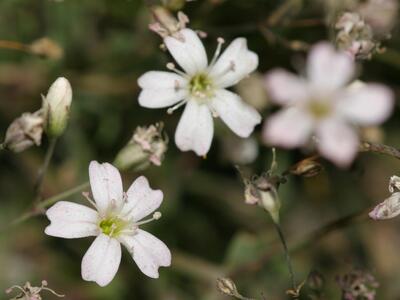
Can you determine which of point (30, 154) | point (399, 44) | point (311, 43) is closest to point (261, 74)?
point (311, 43)

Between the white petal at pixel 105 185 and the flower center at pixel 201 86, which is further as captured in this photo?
the flower center at pixel 201 86

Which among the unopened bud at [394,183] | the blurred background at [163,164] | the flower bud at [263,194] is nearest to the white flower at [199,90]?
the flower bud at [263,194]

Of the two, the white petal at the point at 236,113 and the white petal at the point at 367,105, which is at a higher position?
the white petal at the point at 367,105

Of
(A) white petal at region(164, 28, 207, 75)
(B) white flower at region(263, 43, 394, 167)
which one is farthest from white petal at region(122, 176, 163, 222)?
(B) white flower at region(263, 43, 394, 167)

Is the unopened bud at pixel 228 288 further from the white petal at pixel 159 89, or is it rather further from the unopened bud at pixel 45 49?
the unopened bud at pixel 45 49

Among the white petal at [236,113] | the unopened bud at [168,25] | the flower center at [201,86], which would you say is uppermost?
the unopened bud at [168,25]

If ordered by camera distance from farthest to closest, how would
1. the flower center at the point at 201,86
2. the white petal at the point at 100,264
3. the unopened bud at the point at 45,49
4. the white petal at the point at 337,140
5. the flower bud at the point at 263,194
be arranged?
the unopened bud at the point at 45,49 < the flower center at the point at 201,86 < the flower bud at the point at 263,194 < the white petal at the point at 100,264 < the white petal at the point at 337,140

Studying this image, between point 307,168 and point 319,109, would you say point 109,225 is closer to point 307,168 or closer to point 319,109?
point 307,168

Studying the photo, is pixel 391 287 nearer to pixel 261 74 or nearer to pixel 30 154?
pixel 261 74

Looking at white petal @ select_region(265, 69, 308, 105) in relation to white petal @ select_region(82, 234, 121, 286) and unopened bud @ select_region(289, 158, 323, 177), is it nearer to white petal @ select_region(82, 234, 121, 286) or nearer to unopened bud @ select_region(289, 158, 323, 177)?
unopened bud @ select_region(289, 158, 323, 177)
